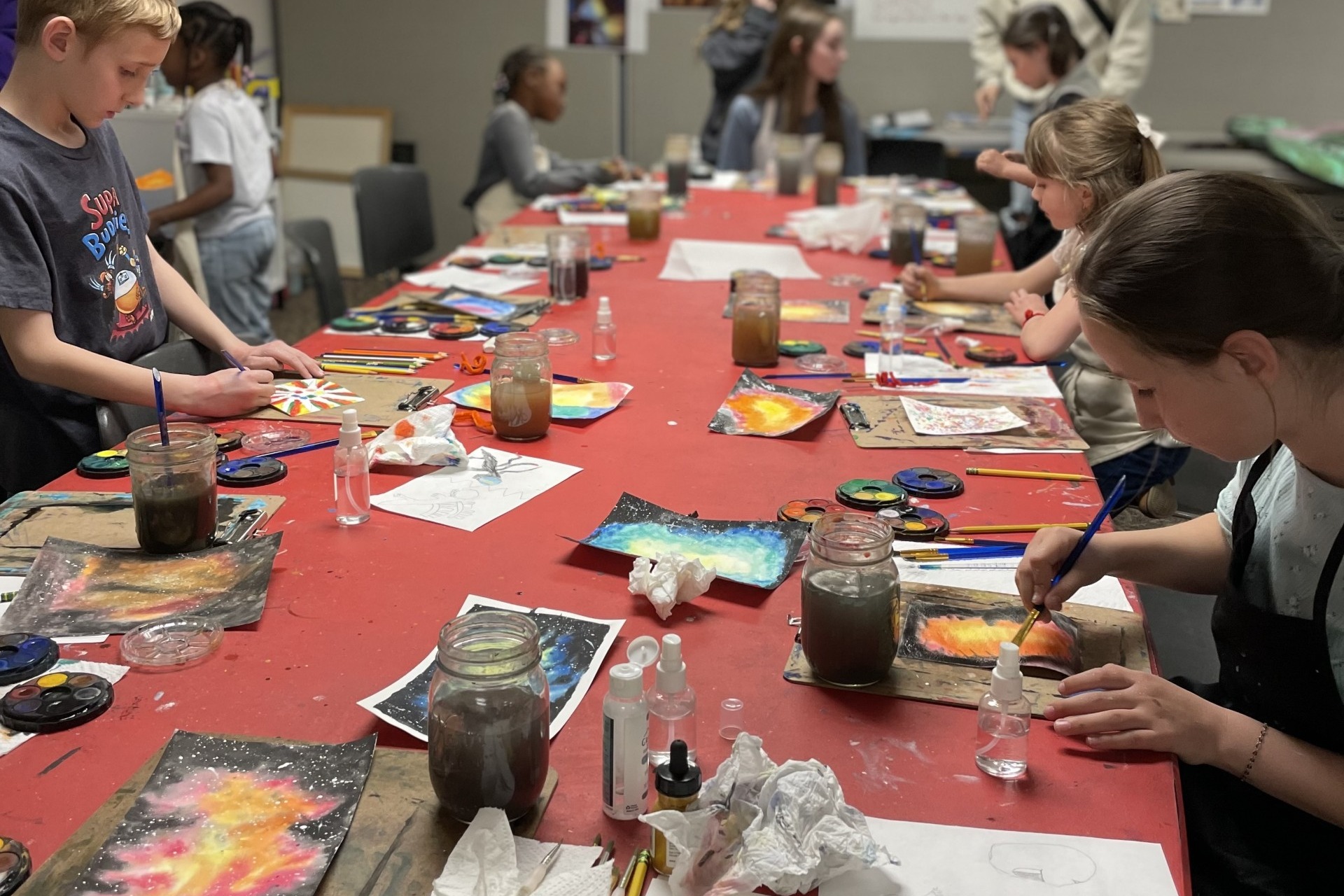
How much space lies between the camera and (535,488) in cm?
167

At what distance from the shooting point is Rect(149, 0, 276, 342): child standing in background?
11.7 ft

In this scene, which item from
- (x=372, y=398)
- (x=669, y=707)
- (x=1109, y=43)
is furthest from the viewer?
(x=1109, y=43)

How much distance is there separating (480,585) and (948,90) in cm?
599

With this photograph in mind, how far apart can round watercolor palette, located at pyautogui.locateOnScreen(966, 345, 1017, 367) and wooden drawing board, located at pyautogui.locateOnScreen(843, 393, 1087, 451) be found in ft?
0.91

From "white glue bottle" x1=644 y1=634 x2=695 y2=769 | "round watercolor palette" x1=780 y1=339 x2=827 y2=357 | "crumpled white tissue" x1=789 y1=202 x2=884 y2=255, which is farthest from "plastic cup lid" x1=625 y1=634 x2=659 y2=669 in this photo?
"crumpled white tissue" x1=789 y1=202 x2=884 y2=255

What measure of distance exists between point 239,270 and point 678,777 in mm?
3365

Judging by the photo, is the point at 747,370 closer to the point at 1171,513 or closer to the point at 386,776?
the point at 1171,513

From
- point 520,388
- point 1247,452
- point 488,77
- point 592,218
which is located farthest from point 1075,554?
point 488,77

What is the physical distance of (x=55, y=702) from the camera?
1095 mm

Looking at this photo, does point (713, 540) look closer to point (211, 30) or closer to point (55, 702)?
point (55, 702)

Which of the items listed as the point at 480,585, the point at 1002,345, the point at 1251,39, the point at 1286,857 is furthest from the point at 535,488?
the point at 1251,39

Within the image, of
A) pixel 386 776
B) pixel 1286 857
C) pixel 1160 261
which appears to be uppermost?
pixel 1160 261

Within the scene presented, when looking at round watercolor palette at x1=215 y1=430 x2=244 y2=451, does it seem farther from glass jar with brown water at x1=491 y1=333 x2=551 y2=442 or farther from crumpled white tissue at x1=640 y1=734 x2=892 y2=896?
crumpled white tissue at x1=640 y1=734 x2=892 y2=896

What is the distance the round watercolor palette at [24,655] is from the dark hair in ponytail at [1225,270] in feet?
3.74
